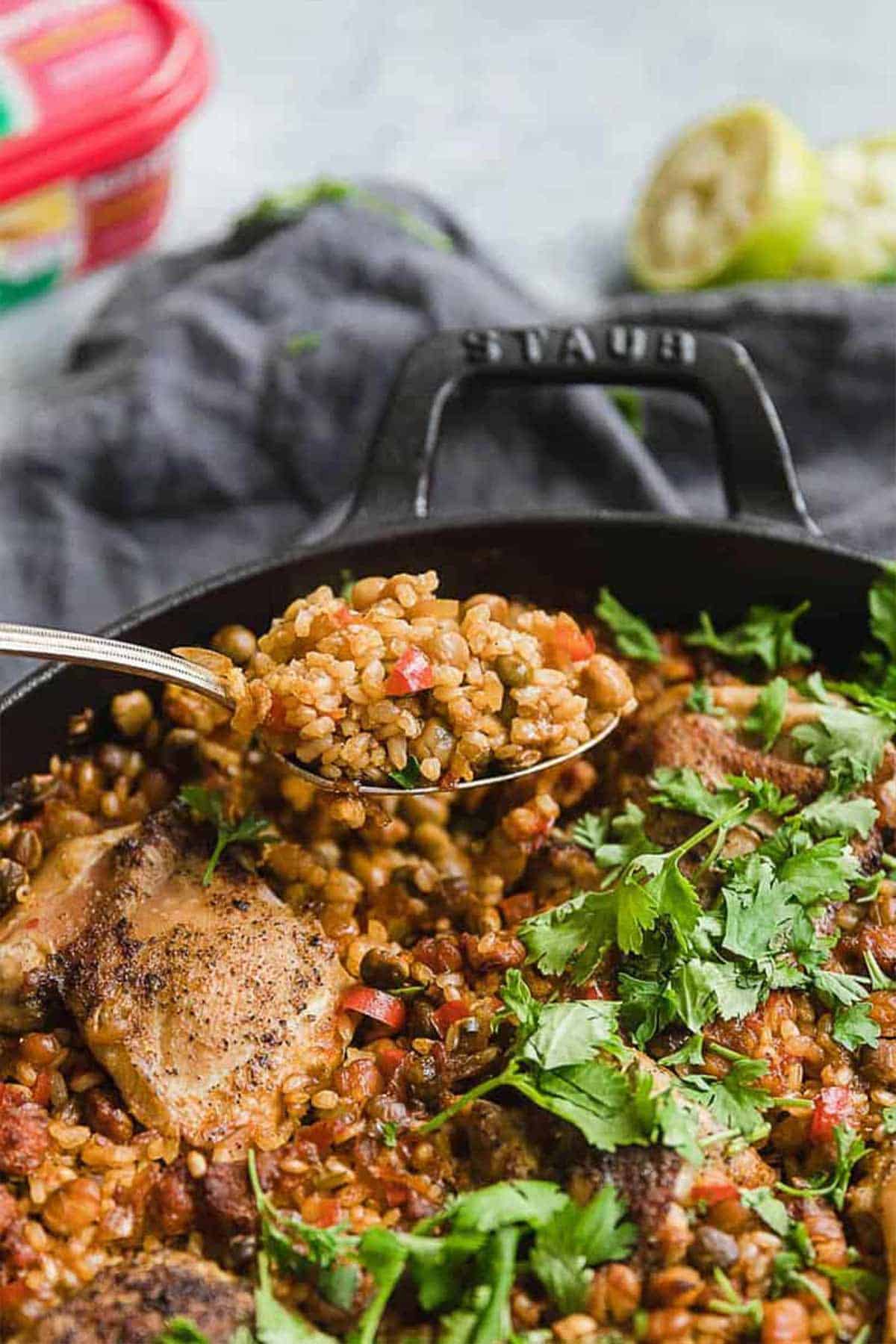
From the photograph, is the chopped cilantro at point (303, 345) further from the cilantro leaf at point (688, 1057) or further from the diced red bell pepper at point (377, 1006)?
the cilantro leaf at point (688, 1057)

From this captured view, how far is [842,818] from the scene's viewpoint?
3.64 m

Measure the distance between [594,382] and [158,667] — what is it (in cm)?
152

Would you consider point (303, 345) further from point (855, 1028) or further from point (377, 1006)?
point (855, 1028)

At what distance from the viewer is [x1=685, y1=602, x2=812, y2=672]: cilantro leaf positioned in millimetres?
4227

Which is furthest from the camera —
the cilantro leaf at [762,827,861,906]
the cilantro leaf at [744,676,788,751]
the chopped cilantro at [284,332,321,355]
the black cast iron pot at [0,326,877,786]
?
the chopped cilantro at [284,332,321,355]

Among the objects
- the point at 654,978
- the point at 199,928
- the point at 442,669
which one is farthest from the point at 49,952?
the point at 654,978

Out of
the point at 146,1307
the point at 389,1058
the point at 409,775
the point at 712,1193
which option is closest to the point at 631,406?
the point at 409,775

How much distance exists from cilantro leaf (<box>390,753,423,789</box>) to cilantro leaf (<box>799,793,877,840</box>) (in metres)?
0.85

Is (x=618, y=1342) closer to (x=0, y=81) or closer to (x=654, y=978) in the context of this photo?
(x=654, y=978)

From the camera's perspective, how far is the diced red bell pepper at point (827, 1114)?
327 cm

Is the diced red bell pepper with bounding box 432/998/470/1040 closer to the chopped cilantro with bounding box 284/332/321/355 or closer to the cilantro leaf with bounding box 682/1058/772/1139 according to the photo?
the cilantro leaf with bounding box 682/1058/772/1139

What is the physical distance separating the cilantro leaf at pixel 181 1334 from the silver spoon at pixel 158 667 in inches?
44.4

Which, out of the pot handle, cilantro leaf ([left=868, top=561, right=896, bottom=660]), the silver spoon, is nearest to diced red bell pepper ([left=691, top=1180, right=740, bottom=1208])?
the silver spoon

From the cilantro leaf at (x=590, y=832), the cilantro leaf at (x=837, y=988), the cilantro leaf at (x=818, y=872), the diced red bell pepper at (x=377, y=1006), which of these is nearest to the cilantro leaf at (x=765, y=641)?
the cilantro leaf at (x=590, y=832)
